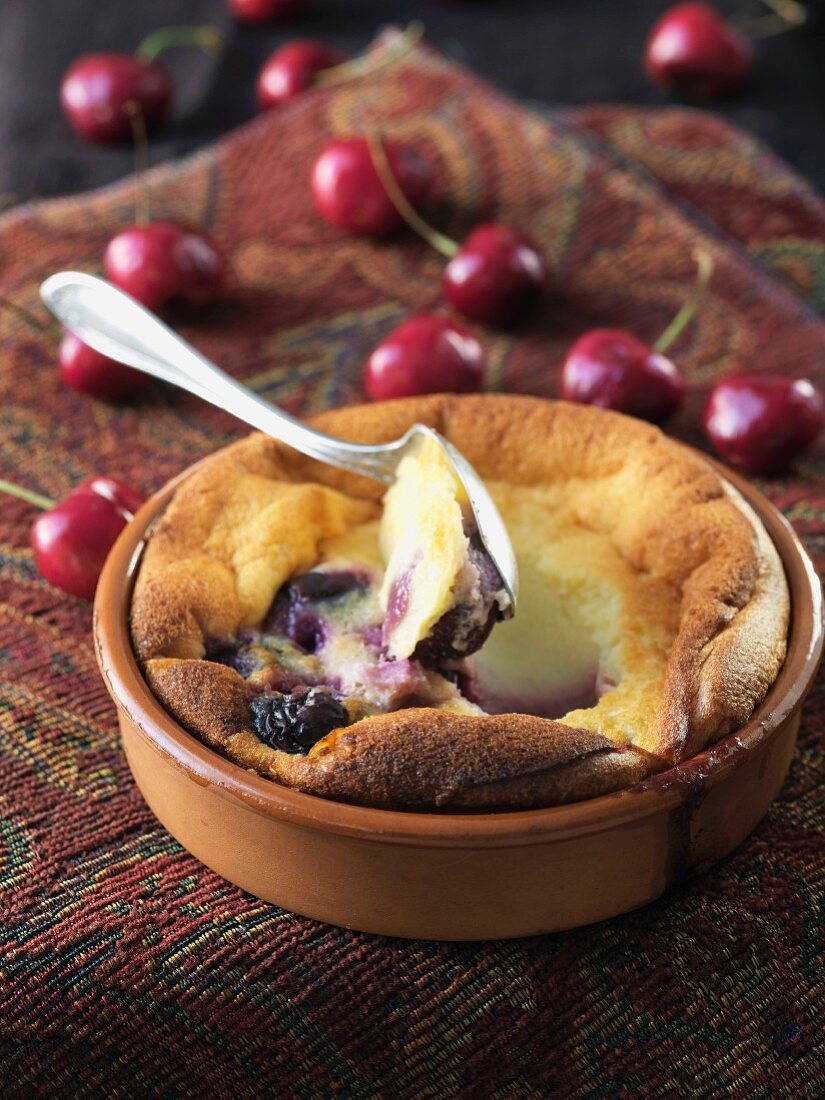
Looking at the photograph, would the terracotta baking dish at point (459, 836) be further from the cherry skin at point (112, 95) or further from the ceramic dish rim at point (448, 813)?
the cherry skin at point (112, 95)

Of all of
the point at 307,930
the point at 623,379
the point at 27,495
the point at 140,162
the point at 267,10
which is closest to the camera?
the point at 307,930

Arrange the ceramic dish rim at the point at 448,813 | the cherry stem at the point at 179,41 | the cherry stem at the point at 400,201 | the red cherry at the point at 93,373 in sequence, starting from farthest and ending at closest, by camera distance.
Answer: the cherry stem at the point at 179,41, the cherry stem at the point at 400,201, the red cherry at the point at 93,373, the ceramic dish rim at the point at 448,813

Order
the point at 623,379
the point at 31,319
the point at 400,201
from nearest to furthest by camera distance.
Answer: the point at 623,379
the point at 31,319
the point at 400,201

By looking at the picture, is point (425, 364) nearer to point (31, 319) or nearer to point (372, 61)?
point (31, 319)

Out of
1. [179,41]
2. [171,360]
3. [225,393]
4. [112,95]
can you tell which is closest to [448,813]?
[225,393]

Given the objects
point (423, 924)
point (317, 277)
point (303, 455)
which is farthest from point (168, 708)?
point (317, 277)

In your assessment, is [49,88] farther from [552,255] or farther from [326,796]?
[326,796]

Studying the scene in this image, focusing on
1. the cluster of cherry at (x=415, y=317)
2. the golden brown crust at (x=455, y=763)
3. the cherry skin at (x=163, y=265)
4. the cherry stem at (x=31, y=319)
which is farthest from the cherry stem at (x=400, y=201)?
the golden brown crust at (x=455, y=763)
